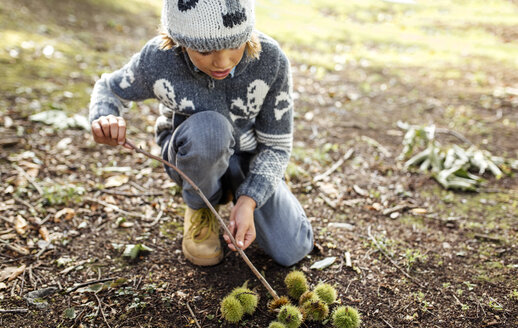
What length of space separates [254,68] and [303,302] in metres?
1.16

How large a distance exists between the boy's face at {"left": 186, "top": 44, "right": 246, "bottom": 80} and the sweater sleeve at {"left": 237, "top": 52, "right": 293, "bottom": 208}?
347mm

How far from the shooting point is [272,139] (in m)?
2.20

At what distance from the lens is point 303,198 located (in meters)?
2.92

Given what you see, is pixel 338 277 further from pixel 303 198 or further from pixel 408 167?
pixel 408 167

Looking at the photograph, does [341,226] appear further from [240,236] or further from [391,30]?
[391,30]

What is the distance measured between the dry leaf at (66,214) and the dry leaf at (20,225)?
6.5 inches

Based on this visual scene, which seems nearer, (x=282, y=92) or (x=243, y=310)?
(x=243, y=310)

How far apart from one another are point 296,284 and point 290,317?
0.25m

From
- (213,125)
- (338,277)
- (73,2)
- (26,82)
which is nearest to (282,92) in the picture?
(213,125)

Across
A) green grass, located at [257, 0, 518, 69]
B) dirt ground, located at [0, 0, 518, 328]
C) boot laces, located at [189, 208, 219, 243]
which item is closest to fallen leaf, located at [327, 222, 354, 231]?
dirt ground, located at [0, 0, 518, 328]

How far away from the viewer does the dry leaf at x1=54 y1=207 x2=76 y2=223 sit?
2.51 m

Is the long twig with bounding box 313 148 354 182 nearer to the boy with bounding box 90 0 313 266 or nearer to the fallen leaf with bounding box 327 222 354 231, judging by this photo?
the fallen leaf with bounding box 327 222 354 231

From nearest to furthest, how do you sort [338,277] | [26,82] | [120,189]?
[338,277] → [120,189] → [26,82]

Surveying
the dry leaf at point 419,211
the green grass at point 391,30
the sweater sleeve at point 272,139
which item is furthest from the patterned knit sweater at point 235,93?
the green grass at point 391,30
